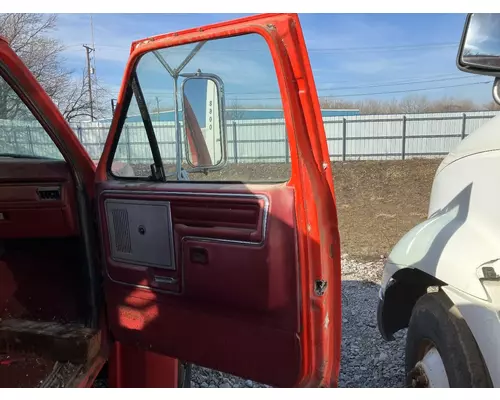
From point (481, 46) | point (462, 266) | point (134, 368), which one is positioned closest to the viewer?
point (481, 46)

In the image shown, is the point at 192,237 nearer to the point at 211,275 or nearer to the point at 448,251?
the point at 211,275

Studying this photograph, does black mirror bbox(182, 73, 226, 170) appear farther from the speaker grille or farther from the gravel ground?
the gravel ground

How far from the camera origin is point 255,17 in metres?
1.79

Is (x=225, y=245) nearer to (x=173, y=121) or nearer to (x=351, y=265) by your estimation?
(x=173, y=121)

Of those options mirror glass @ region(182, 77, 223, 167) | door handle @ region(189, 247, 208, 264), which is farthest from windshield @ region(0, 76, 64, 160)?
door handle @ region(189, 247, 208, 264)

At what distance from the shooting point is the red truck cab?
69.1 inches

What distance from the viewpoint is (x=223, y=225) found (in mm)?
1950

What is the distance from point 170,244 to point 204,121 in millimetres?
646

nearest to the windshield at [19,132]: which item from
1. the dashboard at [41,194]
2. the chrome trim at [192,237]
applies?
the dashboard at [41,194]

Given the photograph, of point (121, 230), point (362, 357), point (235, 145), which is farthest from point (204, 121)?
point (362, 357)

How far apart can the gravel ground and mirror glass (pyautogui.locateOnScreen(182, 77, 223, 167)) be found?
2008 millimetres

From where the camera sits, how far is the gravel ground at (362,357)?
11.3 ft

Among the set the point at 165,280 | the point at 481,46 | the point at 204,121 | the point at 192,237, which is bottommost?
the point at 165,280

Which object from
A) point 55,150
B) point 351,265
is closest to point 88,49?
point 351,265
